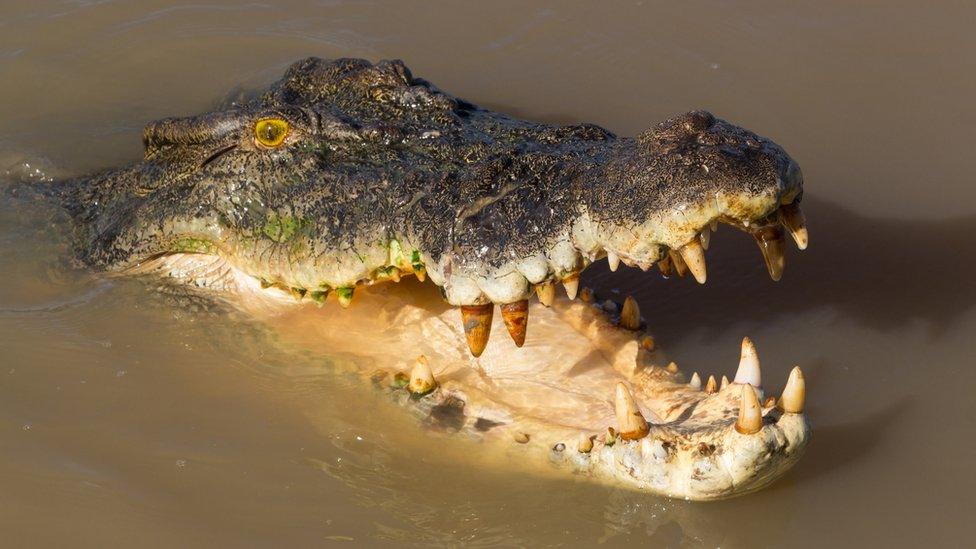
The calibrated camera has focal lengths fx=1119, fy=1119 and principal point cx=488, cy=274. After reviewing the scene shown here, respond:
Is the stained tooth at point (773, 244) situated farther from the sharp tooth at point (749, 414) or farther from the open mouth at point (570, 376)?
the sharp tooth at point (749, 414)

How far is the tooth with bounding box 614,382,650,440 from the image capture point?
12.3 feet

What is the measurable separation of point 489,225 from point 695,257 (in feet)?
2.34

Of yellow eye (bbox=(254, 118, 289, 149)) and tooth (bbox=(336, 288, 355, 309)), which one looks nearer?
tooth (bbox=(336, 288, 355, 309))

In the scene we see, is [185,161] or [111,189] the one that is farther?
[111,189]

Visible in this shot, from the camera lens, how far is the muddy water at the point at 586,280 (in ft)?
13.6

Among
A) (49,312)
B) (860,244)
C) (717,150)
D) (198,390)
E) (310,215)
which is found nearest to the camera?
(717,150)

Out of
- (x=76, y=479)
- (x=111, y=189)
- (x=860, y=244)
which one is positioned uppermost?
(x=111, y=189)

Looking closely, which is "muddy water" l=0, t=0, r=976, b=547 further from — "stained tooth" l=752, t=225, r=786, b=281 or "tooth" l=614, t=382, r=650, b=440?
"stained tooth" l=752, t=225, r=786, b=281

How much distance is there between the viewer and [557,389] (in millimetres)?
4285

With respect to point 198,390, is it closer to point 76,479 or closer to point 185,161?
point 76,479

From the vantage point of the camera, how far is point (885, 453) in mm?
4453

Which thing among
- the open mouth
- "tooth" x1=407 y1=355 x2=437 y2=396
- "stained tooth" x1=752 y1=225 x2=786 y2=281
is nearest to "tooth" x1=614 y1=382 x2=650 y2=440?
the open mouth

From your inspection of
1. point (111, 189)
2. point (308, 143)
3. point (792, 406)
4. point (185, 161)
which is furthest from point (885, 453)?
point (111, 189)

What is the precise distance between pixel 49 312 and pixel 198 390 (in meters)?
0.97
